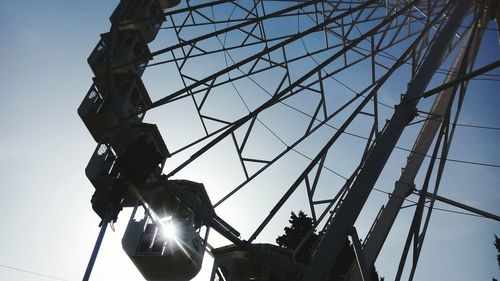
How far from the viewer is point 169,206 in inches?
519

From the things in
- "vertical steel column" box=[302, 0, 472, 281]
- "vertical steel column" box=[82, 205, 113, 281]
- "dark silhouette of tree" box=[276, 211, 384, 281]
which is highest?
"dark silhouette of tree" box=[276, 211, 384, 281]

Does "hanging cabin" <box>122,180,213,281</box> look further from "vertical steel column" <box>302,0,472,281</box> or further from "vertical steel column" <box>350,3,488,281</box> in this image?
"vertical steel column" <box>302,0,472,281</box>

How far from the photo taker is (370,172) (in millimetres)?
6520

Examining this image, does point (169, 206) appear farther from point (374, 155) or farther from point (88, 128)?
point (374, 155)

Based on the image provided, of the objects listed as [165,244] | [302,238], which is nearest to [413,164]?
[165,244]

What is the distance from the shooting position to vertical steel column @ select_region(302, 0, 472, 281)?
5.86 meters

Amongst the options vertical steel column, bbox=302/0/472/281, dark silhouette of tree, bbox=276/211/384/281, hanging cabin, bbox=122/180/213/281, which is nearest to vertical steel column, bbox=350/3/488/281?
vertical steel column, bbox=302/0/472/281

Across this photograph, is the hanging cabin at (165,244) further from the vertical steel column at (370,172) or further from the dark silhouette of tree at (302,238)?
the dark silhouette of tree at (302,238)

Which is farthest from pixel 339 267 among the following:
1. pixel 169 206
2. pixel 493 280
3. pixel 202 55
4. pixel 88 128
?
pixel 88 128

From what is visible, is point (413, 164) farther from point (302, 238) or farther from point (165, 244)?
point (302, 238)

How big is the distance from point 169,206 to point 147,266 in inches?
72.7

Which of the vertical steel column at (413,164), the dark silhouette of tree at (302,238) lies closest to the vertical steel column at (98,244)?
the vertical steel column at (413,164)

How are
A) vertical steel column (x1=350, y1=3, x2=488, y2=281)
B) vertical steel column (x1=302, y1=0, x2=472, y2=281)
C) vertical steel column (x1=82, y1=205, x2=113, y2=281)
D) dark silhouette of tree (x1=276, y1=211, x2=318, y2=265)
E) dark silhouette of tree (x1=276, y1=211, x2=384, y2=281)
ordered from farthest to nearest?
dark silhouette of tree (x1=276, y1=211, x2=318, y2=265) → dark silhouette of tree (x1=276, y1=211, x2=384, y2=281) → vertical steel column (x1=350, y1=3, x2=488, y2=281) → vertical steel column (x1=82, y1=205, x2=113, y2=281) → vertical steel column (x1=302, y1=0, x2=472, y2=281)

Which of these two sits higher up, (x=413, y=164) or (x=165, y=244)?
(x=413, y=164)
